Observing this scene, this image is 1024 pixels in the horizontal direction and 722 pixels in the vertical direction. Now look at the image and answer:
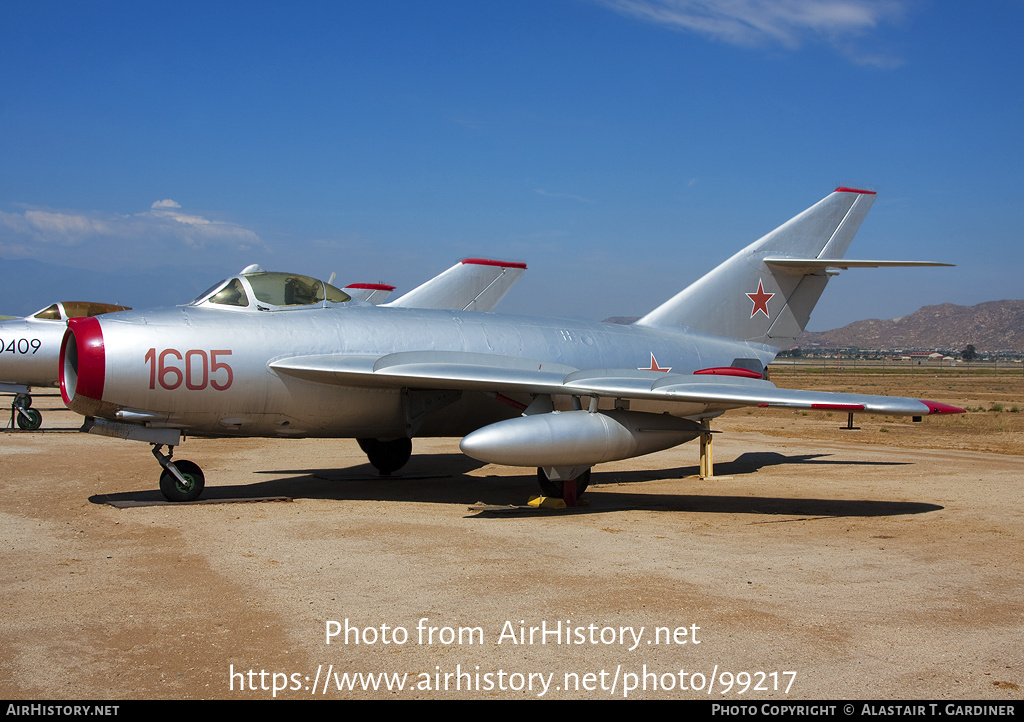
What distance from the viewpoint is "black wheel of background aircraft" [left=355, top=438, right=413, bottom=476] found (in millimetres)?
13414

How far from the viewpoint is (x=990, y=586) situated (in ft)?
22.4

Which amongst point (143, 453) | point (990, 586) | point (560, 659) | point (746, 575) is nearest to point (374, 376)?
point (746, 575)

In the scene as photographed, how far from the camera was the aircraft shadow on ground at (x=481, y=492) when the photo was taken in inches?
421

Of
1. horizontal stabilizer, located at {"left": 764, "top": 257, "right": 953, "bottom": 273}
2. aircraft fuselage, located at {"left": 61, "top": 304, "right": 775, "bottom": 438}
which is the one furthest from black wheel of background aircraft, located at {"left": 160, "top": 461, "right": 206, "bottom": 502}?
horizontal stabilizer, located at {"left": 764, "top": 257, "right": 953, "bottom": 273}

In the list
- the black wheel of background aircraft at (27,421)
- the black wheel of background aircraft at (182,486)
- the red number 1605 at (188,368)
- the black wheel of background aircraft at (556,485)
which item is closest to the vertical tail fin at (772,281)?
the black wheel of background aircraft at (556,485)

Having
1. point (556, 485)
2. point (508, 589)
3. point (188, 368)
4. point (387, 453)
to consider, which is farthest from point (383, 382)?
point (508, 589)

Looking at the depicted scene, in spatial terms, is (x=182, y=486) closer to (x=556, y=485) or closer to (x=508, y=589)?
(x=556, y=485)

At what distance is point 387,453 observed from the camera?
13.5 metres

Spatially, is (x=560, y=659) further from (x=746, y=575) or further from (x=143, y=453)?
(x=143, y=453)

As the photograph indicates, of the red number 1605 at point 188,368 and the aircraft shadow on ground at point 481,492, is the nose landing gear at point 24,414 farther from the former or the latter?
the red number 1605 at point 188,368

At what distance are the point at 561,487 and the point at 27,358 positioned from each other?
14.3 m

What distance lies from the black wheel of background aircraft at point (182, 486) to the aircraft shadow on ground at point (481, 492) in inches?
6.0

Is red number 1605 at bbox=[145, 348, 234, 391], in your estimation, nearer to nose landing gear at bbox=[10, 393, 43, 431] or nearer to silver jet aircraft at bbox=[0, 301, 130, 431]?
silver jet aircraft at bbox=[0, 301, 130, 431]

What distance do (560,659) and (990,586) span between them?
157 inches
